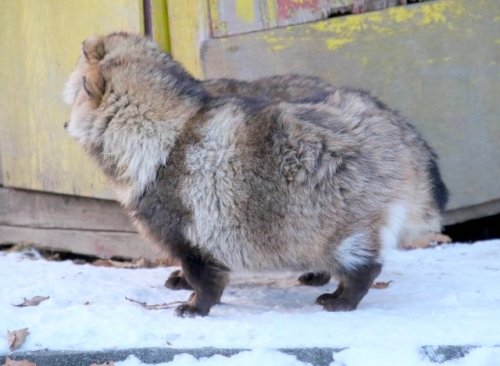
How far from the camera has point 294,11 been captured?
19.1ft

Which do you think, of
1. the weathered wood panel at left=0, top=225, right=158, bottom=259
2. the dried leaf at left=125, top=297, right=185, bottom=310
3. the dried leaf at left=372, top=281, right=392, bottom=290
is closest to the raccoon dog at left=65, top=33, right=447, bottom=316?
the dried leaf at left=125, top=297, right=185, bottom=310

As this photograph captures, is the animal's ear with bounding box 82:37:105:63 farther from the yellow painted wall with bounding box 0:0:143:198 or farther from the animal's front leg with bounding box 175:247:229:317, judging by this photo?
the yellow painted wall with bounding box 0:0:143:198

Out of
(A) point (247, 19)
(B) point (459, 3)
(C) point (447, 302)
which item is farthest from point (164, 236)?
(B) point (459, 3)

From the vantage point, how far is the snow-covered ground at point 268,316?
3920 mm

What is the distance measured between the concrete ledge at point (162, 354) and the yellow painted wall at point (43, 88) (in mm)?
2388

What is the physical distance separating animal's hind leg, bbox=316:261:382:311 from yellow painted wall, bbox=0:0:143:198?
219 cm

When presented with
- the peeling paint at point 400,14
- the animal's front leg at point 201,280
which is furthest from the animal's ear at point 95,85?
the peeling paint at point 400,14

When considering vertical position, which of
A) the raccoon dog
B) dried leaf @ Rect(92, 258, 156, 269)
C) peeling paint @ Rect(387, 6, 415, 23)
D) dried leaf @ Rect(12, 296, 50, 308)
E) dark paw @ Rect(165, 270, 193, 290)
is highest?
peeling paint @ Rect(387, 6, 415, 23)

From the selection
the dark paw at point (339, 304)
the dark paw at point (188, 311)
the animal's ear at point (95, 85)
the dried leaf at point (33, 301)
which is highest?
the animal's ear at point (95, 85)

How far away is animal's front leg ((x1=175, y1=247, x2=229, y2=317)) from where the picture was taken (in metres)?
4.47

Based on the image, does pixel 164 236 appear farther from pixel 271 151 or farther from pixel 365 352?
pixel 365 352

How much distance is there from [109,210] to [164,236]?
212cm

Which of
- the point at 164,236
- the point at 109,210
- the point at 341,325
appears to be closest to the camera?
the point at 341,325

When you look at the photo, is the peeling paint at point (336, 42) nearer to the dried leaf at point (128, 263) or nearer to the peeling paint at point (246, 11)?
the peeling paint at point (246, 11)
